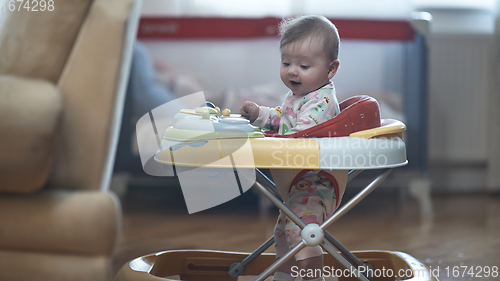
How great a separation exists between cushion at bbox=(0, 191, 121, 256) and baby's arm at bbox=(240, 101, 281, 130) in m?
0.37

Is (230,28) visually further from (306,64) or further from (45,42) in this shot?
(45,42)

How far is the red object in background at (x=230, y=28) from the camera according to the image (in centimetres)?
188

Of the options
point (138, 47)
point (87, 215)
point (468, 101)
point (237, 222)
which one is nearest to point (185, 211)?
point (237, 222)

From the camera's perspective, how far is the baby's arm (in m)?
0.92

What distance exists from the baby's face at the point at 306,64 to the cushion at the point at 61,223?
40 centimetres

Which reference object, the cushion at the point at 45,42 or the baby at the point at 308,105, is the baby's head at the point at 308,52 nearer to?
the baby at the point at 308,105

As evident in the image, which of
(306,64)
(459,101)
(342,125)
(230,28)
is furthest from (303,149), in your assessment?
(459,101)

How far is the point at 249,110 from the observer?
0.91m

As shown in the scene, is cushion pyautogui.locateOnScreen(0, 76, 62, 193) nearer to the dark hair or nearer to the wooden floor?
the dark hair

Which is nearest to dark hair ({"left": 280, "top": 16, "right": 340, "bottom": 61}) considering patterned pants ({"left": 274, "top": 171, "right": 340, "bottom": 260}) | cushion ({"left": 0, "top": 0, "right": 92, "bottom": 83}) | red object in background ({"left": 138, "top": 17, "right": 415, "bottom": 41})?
patterned pants ({"left": 274, "top": 171, "right": 340, "bottom": 260})

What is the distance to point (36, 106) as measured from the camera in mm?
581

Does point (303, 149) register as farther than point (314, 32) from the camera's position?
No

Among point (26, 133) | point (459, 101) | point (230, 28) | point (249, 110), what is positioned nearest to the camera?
point (26, 133)

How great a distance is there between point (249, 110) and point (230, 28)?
1111 mm
